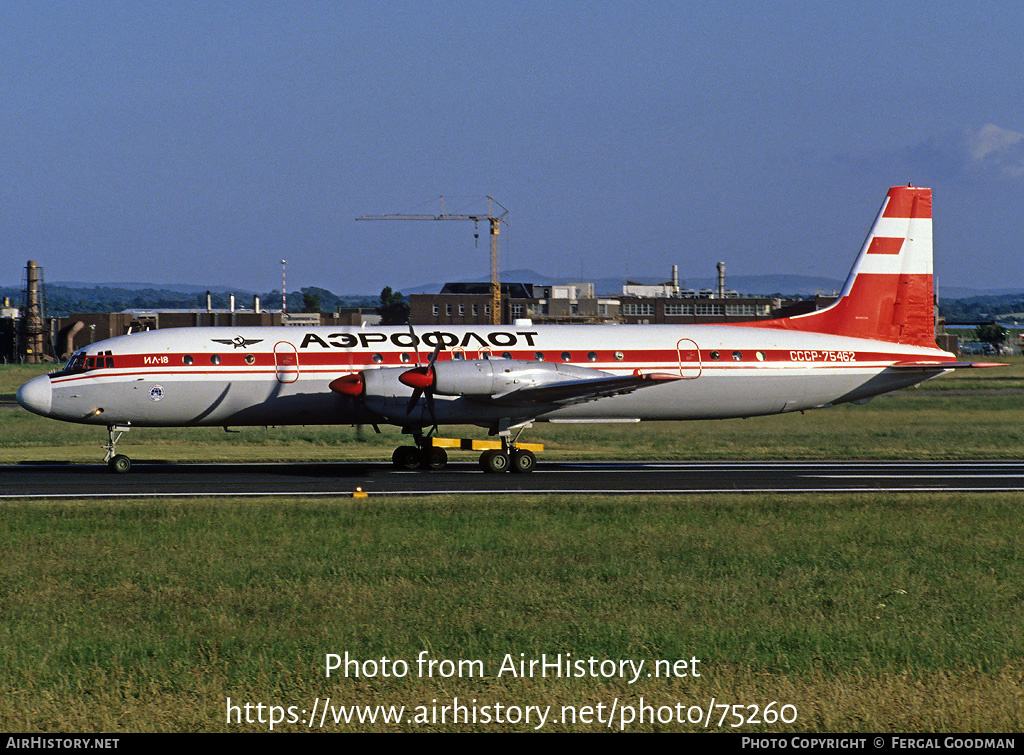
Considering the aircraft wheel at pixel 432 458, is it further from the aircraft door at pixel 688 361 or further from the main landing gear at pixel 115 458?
the main landing gear at pixel 115 458

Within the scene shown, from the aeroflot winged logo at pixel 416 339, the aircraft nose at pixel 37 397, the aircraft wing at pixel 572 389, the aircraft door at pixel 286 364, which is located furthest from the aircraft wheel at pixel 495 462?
the aircraft nose at pixel 37 397

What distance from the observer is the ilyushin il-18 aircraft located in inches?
1199

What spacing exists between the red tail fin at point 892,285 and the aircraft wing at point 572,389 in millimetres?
7517

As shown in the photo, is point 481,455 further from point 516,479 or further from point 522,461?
point 516,479

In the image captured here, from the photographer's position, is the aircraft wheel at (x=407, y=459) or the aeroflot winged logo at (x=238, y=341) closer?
the aeroflot winged logo at (x=238, y=341)

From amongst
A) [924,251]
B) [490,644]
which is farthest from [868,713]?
[924,251]

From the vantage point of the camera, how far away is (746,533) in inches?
815

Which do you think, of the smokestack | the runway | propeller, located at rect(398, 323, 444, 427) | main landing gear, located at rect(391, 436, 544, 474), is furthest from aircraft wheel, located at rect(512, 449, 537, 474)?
the smokestack

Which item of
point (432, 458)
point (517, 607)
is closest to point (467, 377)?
point (432, 458)

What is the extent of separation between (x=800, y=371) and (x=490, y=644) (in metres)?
22.9

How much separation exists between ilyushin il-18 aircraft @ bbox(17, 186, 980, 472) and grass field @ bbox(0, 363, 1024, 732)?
602 cm

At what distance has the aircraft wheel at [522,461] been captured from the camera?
30672 millimetres

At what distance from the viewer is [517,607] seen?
1503cm

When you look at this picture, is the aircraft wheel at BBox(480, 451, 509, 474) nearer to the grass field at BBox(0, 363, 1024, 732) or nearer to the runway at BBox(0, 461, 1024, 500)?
the runway at BBox(0, 461, 1024, 500)
